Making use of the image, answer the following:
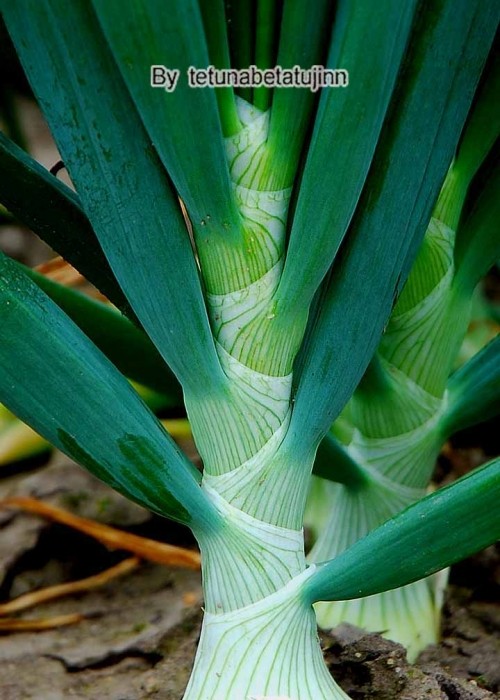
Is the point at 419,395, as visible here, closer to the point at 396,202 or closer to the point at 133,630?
the point at 396,202

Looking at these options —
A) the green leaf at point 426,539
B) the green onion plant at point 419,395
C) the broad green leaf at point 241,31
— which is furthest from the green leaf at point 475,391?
the broad green leaf at point 241,31

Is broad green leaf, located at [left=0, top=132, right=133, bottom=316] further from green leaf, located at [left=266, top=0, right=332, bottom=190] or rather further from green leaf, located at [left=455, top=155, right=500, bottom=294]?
green leaf, located at [left=455, top=155, right=500, bottom=294]

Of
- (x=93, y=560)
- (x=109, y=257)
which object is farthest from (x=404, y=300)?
(x=93, y=560)

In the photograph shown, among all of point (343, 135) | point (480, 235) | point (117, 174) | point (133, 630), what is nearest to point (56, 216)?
point (117, 174)

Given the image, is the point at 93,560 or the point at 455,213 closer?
the point at 455,213

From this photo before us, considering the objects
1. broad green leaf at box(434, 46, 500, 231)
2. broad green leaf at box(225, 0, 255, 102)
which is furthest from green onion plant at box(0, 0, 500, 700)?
broad green leaf at box(434, 46, 500, 231)

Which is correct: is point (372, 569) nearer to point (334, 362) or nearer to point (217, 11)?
point (334, 362)

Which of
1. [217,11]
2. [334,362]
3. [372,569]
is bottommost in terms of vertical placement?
[372,569]

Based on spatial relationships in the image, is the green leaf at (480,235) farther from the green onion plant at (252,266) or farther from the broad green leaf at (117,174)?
the broad green leaf at (117,174)
